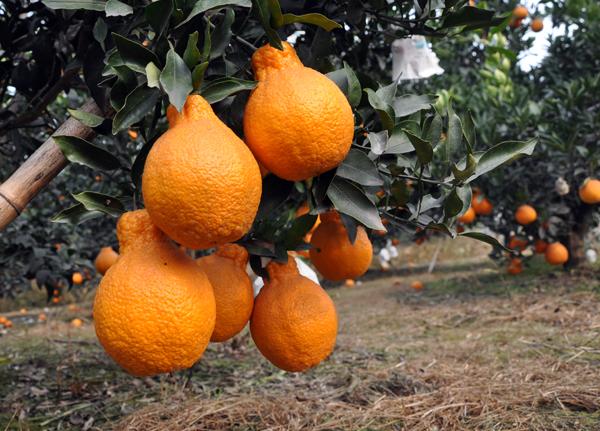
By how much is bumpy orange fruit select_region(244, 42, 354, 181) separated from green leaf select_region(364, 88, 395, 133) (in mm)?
78

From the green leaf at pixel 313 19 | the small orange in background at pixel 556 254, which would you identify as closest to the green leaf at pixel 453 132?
the green leaf at pixel 313 19

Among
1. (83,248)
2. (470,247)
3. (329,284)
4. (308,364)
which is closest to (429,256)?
(470,247)

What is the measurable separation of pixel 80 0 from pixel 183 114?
26 cm

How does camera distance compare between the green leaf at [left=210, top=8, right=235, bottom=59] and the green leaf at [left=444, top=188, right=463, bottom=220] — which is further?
the green leaf at [left=444, top=188, right=463, bottom=220]

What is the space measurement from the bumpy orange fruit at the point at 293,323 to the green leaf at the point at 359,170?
243 millimetres

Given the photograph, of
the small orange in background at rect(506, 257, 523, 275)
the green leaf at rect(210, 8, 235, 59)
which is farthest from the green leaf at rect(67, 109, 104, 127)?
the small orange in background at rect(506, 257, 523, 275)

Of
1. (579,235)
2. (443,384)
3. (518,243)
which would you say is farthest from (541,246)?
(443,384)

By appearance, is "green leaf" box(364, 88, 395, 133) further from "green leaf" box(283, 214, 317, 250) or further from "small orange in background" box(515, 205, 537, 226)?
"small orange in background" box(515, 205, 537, 226)

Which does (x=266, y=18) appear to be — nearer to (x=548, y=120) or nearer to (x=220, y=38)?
(x=220, y=38)

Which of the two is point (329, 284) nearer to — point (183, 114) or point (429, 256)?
point (429, 256)

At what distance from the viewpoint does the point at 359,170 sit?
2.92 ft

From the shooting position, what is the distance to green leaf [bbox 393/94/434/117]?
1.00 m

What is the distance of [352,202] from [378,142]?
0.34 feet

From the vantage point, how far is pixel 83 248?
4488 millimetres
